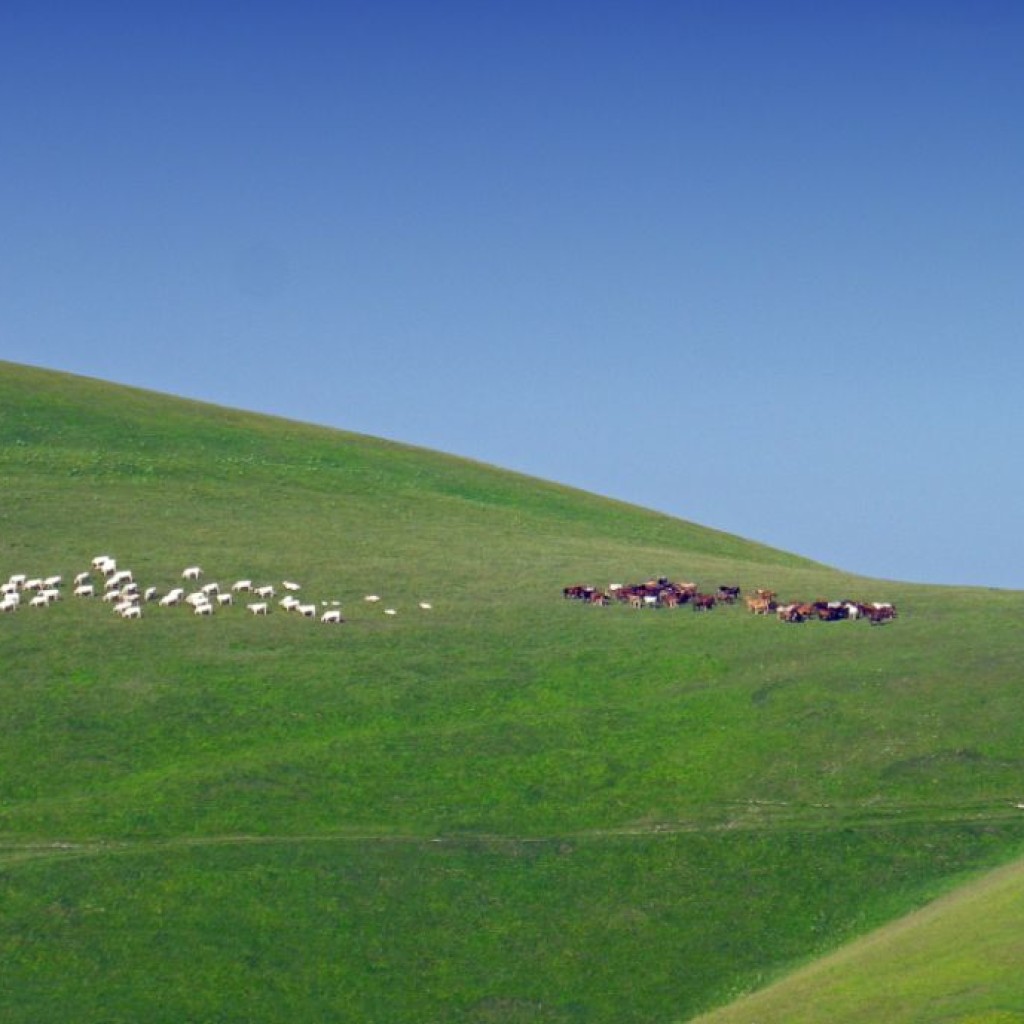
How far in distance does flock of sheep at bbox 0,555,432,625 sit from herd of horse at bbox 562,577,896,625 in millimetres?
7819

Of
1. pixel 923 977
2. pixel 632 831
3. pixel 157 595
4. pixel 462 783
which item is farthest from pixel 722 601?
pixel 923 977

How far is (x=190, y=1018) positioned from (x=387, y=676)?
22913mm

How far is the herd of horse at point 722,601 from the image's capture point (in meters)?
71.1

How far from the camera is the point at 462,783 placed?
53000mm

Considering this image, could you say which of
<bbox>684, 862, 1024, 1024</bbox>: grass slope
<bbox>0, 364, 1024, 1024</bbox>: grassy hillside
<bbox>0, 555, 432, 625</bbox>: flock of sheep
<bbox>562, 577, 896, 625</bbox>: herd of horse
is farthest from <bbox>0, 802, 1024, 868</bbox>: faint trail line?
<bbox>0, 555, 432, 625</bbox>: flock of sheep

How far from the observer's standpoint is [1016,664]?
205 ft

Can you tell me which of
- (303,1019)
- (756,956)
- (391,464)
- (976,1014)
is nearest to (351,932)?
(303,1019)

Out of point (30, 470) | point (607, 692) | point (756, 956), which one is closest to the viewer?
point (756, 956)

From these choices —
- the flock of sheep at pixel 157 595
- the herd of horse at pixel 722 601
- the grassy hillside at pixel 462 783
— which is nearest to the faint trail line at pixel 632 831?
the grassy hillside at pixel 462 783

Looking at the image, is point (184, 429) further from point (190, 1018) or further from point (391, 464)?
point (190, 1018)

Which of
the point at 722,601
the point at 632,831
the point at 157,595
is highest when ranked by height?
the point at 722,601

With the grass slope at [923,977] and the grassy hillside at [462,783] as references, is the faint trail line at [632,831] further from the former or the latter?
the grass slope at [923,977]

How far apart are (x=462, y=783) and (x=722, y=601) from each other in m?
24.1

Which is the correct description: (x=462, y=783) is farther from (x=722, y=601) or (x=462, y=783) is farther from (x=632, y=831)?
(x=722, y=601)
